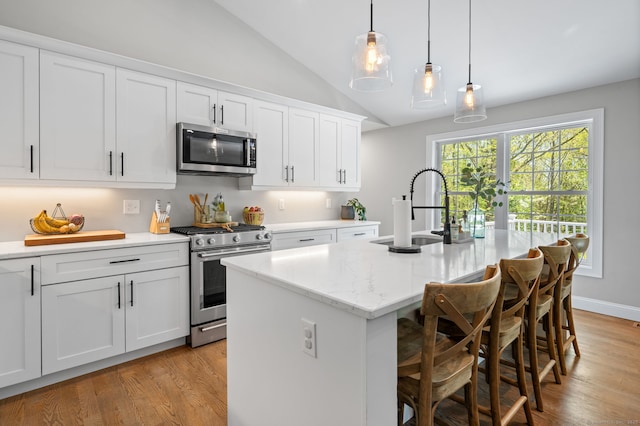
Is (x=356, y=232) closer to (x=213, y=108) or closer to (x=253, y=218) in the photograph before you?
(x=253, y=218)

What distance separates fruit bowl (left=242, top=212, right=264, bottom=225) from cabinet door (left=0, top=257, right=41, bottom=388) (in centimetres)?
192

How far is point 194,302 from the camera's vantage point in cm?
287

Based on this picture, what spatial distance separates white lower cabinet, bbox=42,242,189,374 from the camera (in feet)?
7.45

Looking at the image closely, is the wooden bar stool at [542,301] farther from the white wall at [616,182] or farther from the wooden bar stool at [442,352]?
the white wall at [616,182]

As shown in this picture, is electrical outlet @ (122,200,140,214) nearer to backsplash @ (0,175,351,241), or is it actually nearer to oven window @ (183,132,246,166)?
backsplash @ (0,175,351,241)

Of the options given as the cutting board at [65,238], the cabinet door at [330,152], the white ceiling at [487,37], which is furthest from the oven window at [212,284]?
the white ceiling at [487,37]

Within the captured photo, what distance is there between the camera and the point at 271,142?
378 centimetres

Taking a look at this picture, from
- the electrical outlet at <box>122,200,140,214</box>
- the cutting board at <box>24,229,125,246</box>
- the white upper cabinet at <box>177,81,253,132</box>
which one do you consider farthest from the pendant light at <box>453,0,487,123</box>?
the electrical outlet at <box>122,200,140,214</box>

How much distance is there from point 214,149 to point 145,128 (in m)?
0.59

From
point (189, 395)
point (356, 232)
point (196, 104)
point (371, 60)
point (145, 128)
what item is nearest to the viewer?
point (371, 60)

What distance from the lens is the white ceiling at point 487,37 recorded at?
2.81m

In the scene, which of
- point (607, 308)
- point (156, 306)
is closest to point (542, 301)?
point (607, 308)

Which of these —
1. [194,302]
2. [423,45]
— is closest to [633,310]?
[423,45]

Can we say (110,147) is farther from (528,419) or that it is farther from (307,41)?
(528,419)
